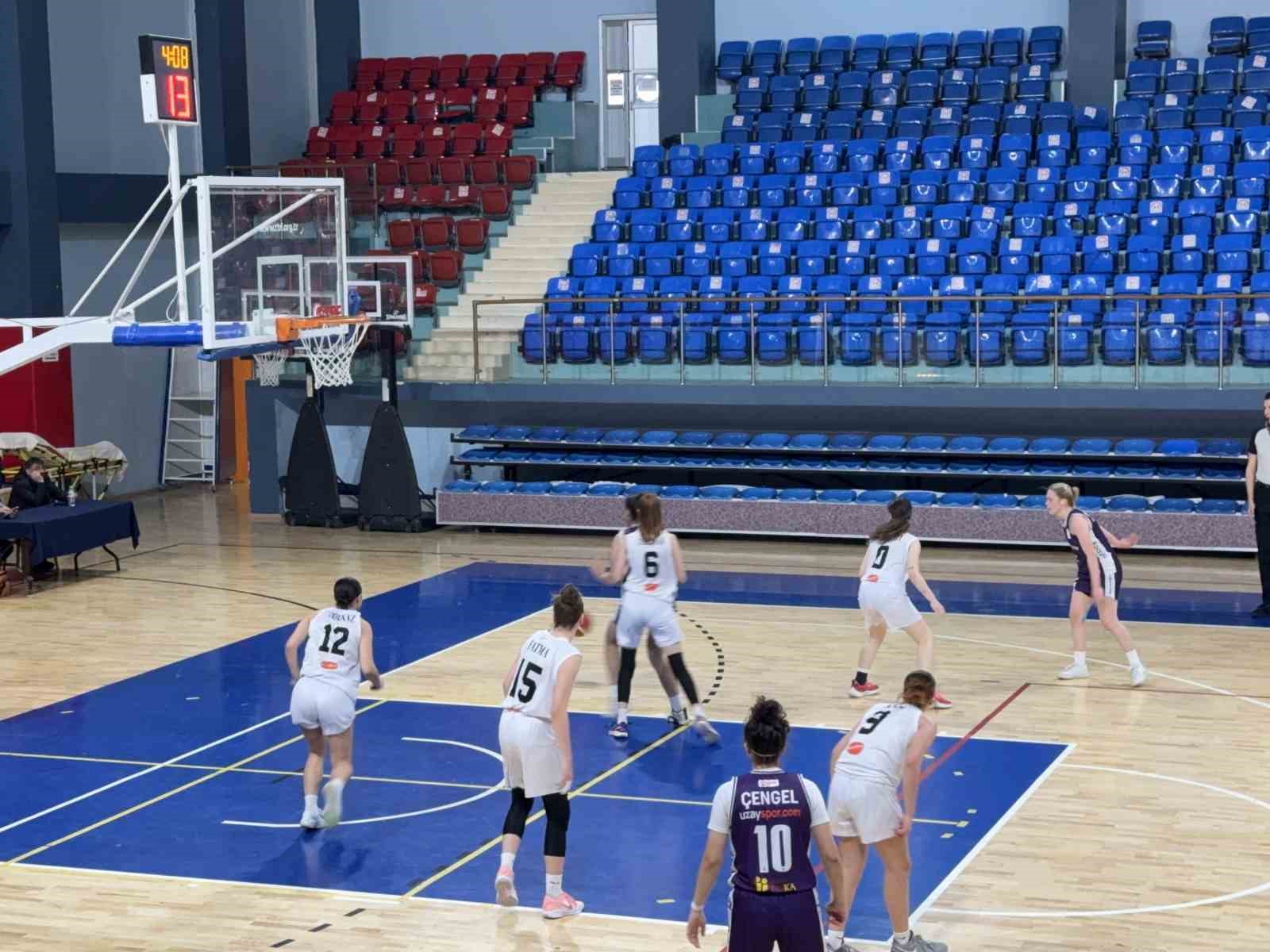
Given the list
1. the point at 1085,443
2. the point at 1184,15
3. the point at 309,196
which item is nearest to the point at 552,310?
the point at 309,196

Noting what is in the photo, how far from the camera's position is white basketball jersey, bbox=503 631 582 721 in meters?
8.52

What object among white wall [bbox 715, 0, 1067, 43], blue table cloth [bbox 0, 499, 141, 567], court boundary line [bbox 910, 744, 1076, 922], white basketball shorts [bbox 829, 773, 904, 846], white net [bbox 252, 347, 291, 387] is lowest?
court boundary line [bbox 910, 744, 1076, 922]

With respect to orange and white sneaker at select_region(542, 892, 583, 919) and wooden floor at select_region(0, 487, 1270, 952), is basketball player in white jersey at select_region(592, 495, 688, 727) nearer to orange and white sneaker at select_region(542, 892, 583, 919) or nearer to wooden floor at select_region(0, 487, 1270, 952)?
wooden floor at select_region(0, 487, 1270, 952)

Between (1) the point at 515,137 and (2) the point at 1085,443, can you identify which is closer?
(2) the point at 1085,443

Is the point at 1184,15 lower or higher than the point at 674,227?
higher

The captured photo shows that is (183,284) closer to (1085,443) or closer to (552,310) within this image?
(552,310)

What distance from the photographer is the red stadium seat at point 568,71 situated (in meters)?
26.9

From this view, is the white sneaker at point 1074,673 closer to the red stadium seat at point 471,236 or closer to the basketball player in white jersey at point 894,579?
the basketball player in white jersey at point 894,579

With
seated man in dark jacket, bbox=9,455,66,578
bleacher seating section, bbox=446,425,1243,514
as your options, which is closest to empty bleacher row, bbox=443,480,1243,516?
bleacher seating section, bbox=446,425,1243,514

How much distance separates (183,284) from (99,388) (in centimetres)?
1053

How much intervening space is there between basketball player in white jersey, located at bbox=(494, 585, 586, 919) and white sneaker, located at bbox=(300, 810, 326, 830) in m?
1.68

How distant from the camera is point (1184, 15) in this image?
24.1 metres

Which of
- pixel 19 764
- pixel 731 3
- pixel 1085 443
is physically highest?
pixel 731 3

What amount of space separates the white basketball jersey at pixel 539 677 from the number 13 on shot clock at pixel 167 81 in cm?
753
